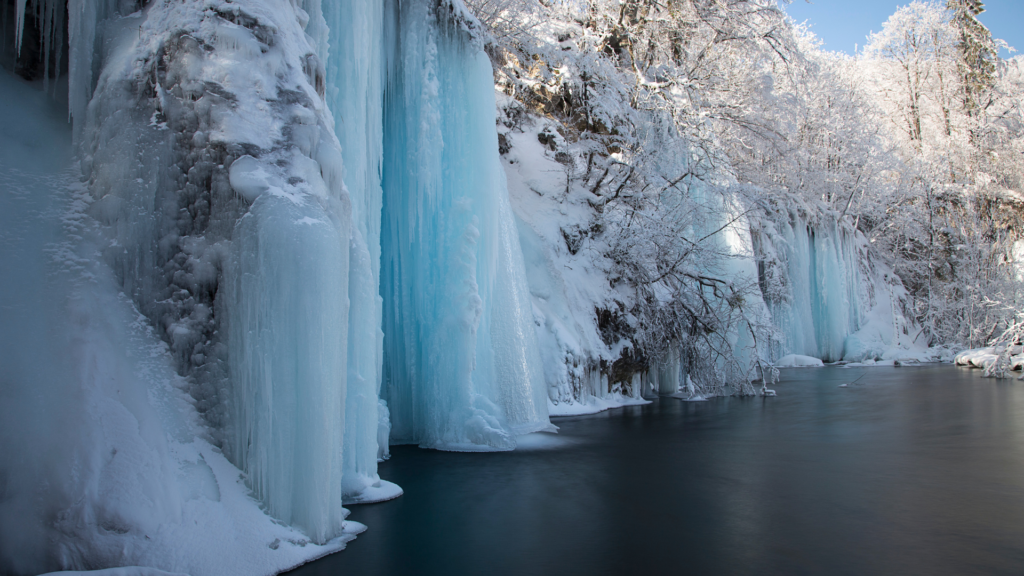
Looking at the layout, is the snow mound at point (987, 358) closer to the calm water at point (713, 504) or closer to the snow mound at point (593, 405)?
the calm water at point (713, 504)

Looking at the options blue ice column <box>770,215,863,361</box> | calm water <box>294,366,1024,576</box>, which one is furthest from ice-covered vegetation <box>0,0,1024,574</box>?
blue ice column <box>770,215,863,361</box>

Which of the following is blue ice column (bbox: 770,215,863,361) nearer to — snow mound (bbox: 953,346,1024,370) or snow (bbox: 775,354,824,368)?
snow (bbox: 775,354,824,368)

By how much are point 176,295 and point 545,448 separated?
436 centimetres

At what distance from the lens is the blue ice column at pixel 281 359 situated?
3.42 metres

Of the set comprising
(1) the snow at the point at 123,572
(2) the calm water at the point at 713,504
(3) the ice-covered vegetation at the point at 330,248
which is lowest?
(2) the calm water at the point at 713,504

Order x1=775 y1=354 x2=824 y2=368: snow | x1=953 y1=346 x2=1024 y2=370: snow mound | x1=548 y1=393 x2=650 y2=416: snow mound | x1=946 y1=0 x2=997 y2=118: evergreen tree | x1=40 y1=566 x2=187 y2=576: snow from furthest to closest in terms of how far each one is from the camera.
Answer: x1=946 y1=0 x2=997 y2=118: evergreen tree
x1=775 y1=354 x2=824 y2=368: snow
x1=953 y1=346 x2=1024 y2=370: snow mound
x1=548 y1=393 x2=650 y2=416: snow mound
x1=40 y1=566 x2=187 y2=576: snow

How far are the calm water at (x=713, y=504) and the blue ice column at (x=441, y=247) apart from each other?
0.47 m

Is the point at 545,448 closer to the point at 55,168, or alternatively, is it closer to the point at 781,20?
the point at 55,168

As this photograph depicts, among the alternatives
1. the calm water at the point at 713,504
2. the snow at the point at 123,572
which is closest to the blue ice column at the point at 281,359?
the calm water at the point at 713,504

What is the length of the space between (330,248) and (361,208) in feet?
5.81

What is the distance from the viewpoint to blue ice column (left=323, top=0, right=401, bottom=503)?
15.3ft

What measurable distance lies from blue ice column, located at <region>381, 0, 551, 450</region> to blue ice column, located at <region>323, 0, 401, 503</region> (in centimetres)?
52

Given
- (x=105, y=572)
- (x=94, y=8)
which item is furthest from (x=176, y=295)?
(x=94, y=8)

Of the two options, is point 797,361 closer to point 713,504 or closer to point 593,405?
point 593,405
